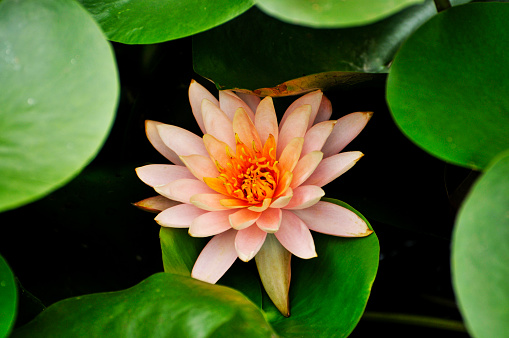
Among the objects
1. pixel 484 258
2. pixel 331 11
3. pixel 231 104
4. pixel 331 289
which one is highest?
pixel 331 11

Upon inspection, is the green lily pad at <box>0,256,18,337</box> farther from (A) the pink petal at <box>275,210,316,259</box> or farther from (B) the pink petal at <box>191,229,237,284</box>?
A: (A) the pink petal at <box>275,210,316,259</box>

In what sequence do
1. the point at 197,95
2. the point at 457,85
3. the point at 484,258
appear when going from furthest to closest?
the point at 197,95 → the point at 457,85 → the point at 484,258

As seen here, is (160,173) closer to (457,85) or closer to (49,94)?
(49,94)

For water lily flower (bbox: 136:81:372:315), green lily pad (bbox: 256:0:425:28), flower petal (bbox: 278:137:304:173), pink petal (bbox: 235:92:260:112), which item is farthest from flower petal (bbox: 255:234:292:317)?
green lily pad (bbox: 256:0:425:28)

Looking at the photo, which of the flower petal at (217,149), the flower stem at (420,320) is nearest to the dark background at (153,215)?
the flower stem at (420,320)

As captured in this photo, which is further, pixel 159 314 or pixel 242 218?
pixel 242 218

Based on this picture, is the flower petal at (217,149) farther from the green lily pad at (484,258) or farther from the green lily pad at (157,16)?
the green lily pad at (484,258)

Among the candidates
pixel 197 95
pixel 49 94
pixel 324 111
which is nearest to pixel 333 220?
pixel 324 111
